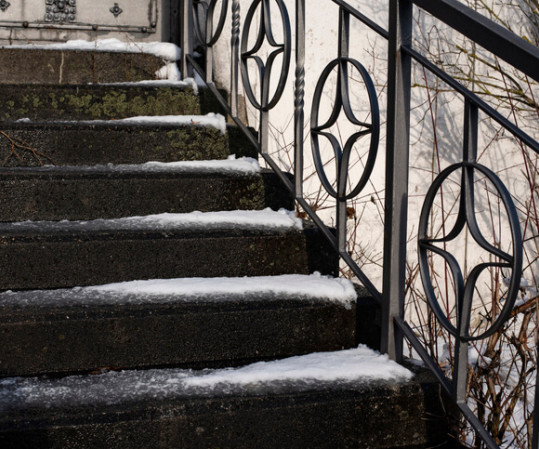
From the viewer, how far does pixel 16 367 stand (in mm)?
1628

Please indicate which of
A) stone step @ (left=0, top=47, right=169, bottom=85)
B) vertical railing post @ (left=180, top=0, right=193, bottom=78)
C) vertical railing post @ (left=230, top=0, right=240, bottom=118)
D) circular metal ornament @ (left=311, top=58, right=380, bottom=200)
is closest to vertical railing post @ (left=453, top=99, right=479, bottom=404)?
circular metal ornament @ (left=311, top=58, right=380, bottom=200)

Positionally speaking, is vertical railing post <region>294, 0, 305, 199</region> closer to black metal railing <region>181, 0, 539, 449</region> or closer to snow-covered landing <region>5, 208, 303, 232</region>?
black metal railing <region>181, 0, 539, 449</region>

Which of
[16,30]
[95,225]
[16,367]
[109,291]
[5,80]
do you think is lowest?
[16,367]

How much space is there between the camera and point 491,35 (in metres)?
1.32

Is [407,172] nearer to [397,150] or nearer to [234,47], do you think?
[397,150]

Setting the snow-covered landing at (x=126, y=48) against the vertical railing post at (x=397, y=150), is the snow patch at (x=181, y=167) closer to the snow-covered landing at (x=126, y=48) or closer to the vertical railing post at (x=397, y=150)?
the vertical railing post at (x=397, y=150)

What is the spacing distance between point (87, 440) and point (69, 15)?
2.84 meters

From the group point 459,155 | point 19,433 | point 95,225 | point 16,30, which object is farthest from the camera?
point 459,155

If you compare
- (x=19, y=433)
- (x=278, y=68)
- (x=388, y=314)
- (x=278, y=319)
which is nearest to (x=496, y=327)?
(x=388, y=314)

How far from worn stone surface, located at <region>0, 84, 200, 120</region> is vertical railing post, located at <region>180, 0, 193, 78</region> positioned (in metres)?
0.37

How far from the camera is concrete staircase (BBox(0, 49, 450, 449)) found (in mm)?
1484

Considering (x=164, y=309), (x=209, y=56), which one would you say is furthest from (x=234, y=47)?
(x=164, y=309)

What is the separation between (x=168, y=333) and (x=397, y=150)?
2.43 ft

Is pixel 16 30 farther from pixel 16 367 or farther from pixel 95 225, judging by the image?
pixel 16 367
